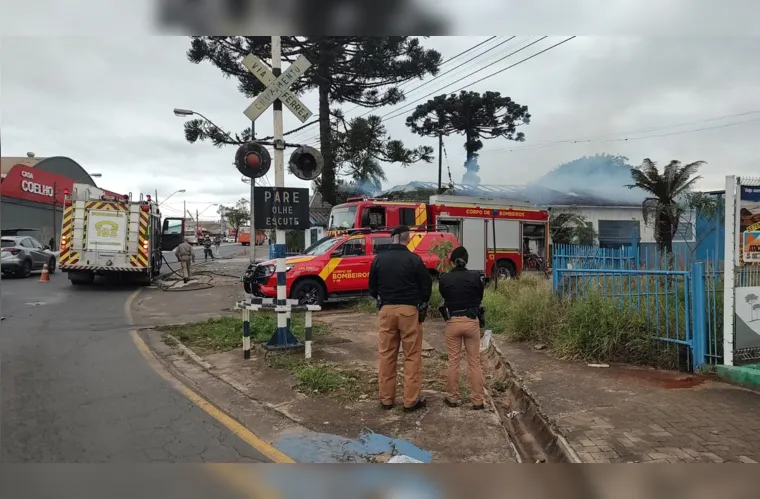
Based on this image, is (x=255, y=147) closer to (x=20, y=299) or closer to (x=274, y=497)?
(x=274, y=497)

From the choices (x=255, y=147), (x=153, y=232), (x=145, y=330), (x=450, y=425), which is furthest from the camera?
(x=153, y=232)

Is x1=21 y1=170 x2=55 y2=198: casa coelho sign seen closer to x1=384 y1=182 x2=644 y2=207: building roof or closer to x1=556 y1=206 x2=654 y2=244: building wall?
x1=384 y1=182 x2=644 y2=207: building roof

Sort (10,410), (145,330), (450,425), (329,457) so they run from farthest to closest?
(145,330) → (10,410) → (450,425) → (329,457)

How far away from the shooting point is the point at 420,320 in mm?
5387

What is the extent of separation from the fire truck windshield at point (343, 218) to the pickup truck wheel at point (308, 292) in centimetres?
410

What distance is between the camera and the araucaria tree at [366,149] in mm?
21344

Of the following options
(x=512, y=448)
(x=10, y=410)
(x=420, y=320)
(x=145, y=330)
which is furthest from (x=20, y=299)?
(x=512, y=448)

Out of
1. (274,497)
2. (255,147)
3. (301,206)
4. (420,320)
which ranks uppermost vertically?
(255,147)

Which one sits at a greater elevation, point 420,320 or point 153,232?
point 153,232

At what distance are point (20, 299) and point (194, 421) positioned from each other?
11149mm

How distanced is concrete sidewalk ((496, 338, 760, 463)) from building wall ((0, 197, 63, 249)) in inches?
1019

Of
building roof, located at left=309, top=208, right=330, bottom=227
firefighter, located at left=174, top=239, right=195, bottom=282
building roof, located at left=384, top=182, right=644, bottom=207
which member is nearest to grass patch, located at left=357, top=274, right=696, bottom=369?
firefighter, located at left=174, top=239, right=195, bottom=282

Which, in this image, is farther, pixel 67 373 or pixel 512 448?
pixel 67 373

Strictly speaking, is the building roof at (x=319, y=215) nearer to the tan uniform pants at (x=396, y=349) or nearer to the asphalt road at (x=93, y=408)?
the asphalt road at (x=93, y=408)
